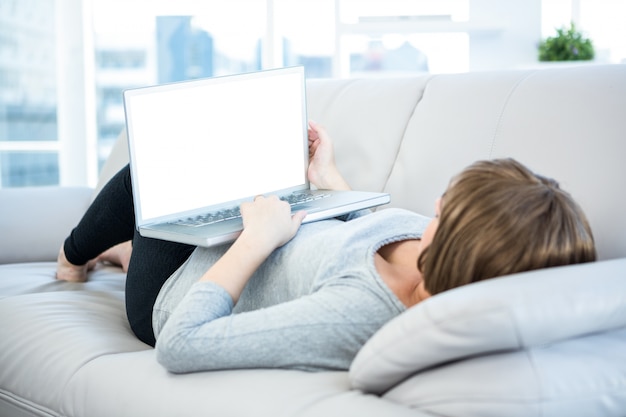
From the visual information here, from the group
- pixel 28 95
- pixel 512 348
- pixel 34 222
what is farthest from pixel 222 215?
pixel 28 95

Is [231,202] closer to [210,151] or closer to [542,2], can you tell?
[210,151]

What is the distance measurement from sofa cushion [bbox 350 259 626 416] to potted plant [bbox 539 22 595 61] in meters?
3.75

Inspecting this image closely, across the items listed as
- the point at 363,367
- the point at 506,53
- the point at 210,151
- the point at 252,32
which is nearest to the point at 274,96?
the point at 210,151

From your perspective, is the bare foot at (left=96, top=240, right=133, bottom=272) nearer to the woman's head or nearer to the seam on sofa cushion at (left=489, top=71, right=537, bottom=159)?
the seam on sofa cushion at (left=489, top=71, right=537, bottom=159)

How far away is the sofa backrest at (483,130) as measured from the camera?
133cm

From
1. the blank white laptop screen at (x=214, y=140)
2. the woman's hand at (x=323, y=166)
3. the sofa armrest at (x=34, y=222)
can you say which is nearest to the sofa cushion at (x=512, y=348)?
the blank white laptop screen at (x=214, y=140)

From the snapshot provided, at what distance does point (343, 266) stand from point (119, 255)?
3.49 feet

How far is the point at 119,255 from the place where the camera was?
2.02m

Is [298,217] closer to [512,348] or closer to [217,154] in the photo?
[217,154]

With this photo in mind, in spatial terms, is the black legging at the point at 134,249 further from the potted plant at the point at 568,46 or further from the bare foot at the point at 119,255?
the potted plant at the point at 568,46

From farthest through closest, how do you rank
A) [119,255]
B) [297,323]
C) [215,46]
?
[215,46] → [119,255] → [297,323]

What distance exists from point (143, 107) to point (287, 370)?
1.74 ft

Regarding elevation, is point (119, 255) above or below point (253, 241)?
below

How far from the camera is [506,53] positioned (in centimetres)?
467
